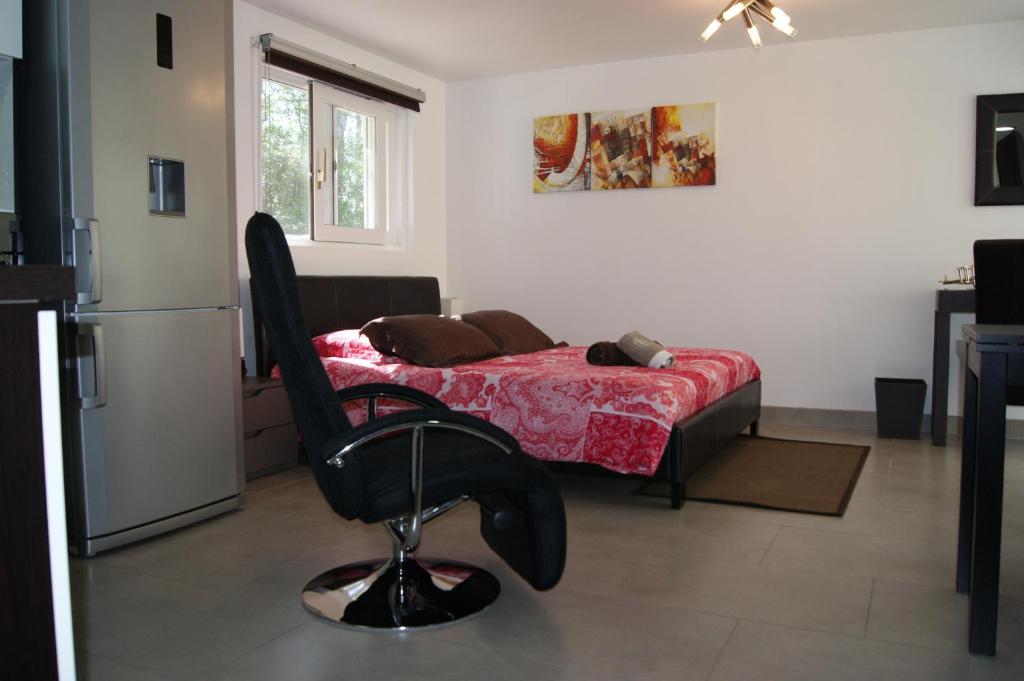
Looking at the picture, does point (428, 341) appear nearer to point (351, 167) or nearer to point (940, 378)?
point (351, 167)

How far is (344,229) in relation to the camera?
5266 mm

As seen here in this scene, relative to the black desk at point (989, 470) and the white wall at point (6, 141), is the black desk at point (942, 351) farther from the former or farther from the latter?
the white wall at point (6, 141)

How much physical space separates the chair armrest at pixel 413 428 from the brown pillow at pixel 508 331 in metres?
2.46

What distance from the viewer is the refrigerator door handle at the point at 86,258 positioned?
8.94 feet

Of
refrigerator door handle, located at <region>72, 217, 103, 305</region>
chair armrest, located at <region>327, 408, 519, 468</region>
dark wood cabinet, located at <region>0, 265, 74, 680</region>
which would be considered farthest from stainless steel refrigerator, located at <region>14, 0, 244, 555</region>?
dark wood cabinet, located at <region>0, 265, 74, 680</region>

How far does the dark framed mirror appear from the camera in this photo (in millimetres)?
4859

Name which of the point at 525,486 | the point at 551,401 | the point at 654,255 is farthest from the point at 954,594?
the point at 654,255

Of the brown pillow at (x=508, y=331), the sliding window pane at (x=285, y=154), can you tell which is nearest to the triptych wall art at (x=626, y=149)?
the brown pillow at (x=508, y=331)

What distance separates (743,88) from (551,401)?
311cm

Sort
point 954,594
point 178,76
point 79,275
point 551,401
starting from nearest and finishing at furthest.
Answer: point 954,594
point 79,275
point 178,76
point 551,401

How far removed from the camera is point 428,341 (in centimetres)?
409

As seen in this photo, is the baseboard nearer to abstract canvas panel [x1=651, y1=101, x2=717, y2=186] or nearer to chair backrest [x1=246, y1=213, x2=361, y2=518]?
abstract canvas panel [x1=651, y1=101, x2=717, y2=186]

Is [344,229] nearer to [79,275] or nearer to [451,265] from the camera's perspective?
[451,265]

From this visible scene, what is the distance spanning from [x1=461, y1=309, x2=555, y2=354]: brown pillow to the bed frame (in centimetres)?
64
